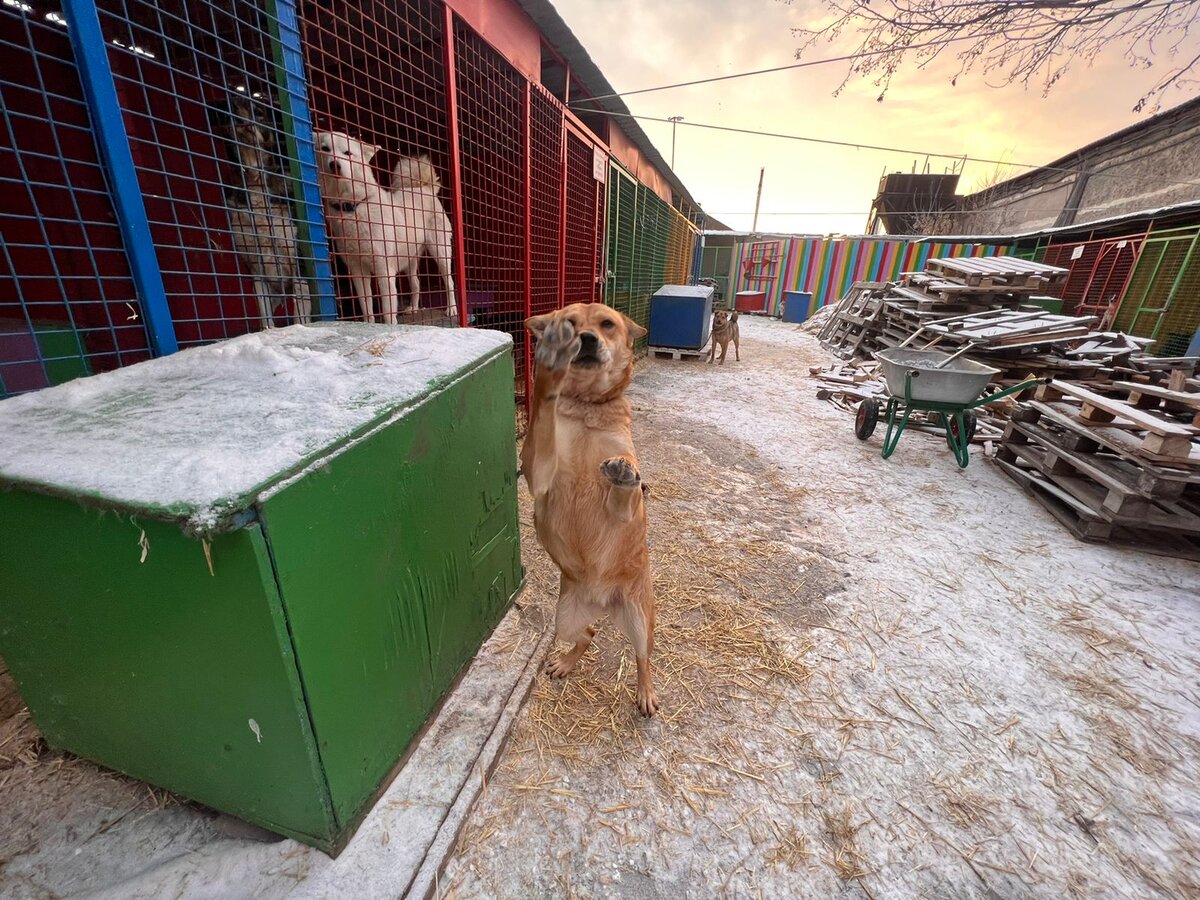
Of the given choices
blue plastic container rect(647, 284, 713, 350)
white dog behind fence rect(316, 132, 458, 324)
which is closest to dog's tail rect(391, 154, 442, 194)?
white dog behind fence rect(316, 132, 458, 324)

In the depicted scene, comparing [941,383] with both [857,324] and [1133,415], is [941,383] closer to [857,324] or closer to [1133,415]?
[1133,415]

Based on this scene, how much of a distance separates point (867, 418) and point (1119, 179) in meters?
13.3

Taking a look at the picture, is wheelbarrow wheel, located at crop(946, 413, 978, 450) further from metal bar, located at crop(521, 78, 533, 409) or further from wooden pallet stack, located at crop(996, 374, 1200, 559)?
metal bar, located at crop(521, 78, 533, 409)

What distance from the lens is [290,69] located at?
2084 millimetres

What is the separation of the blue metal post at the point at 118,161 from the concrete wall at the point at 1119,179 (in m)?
14.0

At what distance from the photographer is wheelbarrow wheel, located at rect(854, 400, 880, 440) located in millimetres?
5133

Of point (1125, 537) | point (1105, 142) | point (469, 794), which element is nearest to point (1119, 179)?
point (1105, 142)

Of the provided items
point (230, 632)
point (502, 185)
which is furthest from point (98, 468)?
point (502, 185)

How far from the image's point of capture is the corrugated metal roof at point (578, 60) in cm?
439

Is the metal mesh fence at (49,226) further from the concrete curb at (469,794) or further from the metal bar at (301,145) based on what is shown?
the concrete curb at (469,794)

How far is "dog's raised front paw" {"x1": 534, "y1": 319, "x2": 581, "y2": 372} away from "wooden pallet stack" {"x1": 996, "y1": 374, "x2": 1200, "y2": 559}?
12.9 feet

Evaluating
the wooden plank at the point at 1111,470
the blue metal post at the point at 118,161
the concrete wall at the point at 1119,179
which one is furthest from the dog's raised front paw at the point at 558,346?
the concrete wall at the point at 1119,179

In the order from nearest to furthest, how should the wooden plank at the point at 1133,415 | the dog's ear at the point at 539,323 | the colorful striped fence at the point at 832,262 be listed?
the dog's ear at the point at 539,323 < the wooden plank at the point at 1133,415 < the colorful striped fence at the point at 832,262

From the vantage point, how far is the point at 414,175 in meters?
3.17
